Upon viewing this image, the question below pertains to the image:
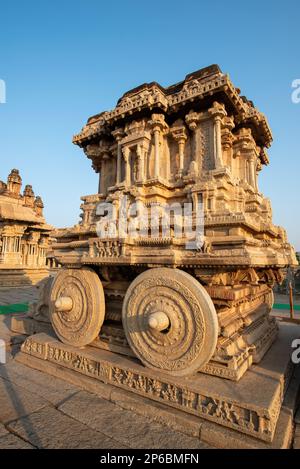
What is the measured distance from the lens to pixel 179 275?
3303 mm

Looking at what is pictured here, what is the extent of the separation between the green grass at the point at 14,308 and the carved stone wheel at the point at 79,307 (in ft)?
22.6

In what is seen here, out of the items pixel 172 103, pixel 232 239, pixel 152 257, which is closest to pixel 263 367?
pixel 232 239

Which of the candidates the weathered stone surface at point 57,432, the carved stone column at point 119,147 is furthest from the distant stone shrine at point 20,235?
the weathered stone surface at point 57,432

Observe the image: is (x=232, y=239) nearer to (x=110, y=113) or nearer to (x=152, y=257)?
(x=152, y=257)

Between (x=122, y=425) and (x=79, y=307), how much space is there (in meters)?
2.00

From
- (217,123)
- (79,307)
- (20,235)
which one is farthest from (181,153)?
(20,235)

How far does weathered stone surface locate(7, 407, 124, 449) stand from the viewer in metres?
2.64

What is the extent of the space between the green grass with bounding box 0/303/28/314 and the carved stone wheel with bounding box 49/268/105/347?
6903 mm

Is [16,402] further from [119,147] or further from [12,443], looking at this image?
[119,147]

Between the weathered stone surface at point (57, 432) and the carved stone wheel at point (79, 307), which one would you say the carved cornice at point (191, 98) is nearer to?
the carved stone wheel at point (79, 307)

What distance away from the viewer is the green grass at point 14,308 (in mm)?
10304

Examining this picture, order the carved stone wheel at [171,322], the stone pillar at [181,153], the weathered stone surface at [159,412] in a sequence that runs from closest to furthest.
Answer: the weathered stone surface at [159,412]
the carved stone wheel at [171,322]
the stone pillar at [181,153]

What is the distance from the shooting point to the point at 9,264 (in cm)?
1983

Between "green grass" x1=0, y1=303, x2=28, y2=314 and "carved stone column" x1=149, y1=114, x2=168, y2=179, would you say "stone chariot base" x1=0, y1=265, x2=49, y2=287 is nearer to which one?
"green grass" x1=0, y1=303, x2=28, y2=314
